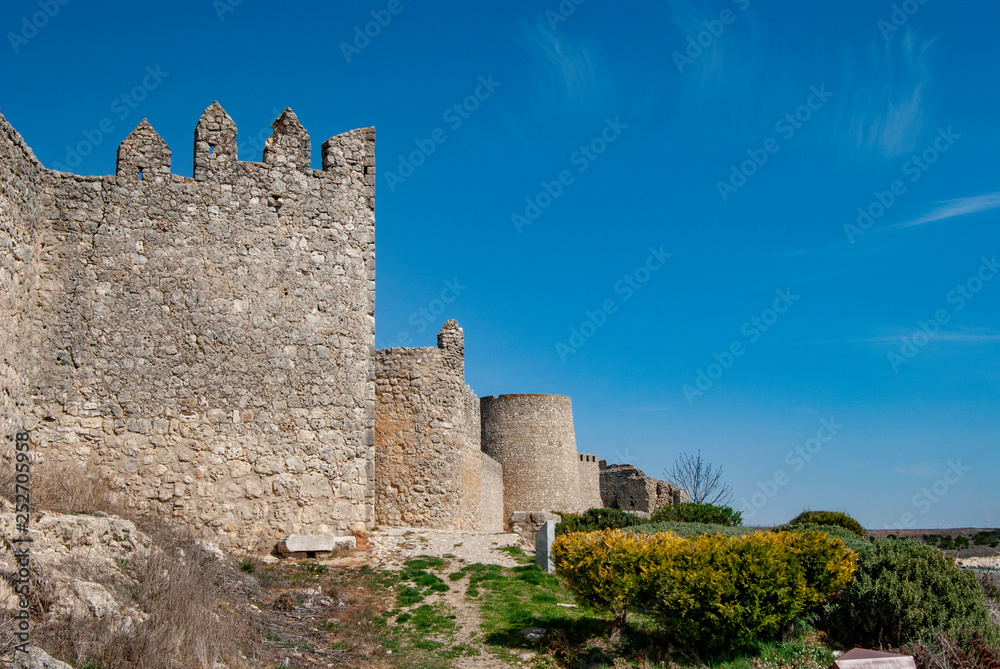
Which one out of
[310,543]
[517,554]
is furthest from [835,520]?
[310,543]

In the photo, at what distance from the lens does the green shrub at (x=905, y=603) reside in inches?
349

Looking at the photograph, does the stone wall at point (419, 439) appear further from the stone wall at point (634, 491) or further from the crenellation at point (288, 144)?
the stone wall at point (634, 491)

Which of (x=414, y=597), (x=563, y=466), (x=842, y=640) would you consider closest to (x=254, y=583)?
(x=414, y=597)

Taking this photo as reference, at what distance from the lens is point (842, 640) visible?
9414mm

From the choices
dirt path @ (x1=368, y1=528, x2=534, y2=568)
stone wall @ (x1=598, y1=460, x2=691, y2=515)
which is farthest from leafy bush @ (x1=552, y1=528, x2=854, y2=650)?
stone wall @ (x1=598, y1=460, x2=691, y2=515)

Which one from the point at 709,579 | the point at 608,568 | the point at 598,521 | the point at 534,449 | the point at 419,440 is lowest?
the point at 709,579

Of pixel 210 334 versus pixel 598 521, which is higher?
pixel 210 334

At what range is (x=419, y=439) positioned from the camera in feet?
57.0

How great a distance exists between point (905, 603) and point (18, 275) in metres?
13.0

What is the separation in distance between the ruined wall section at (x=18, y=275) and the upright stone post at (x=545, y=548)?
329 inches

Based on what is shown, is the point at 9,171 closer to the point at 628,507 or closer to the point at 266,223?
the point at 266,223

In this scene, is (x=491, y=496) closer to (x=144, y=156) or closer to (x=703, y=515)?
(x=703, y=515)

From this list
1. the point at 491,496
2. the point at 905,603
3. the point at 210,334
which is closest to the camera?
the point at 905,603

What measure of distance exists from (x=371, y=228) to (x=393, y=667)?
798 centimetres
